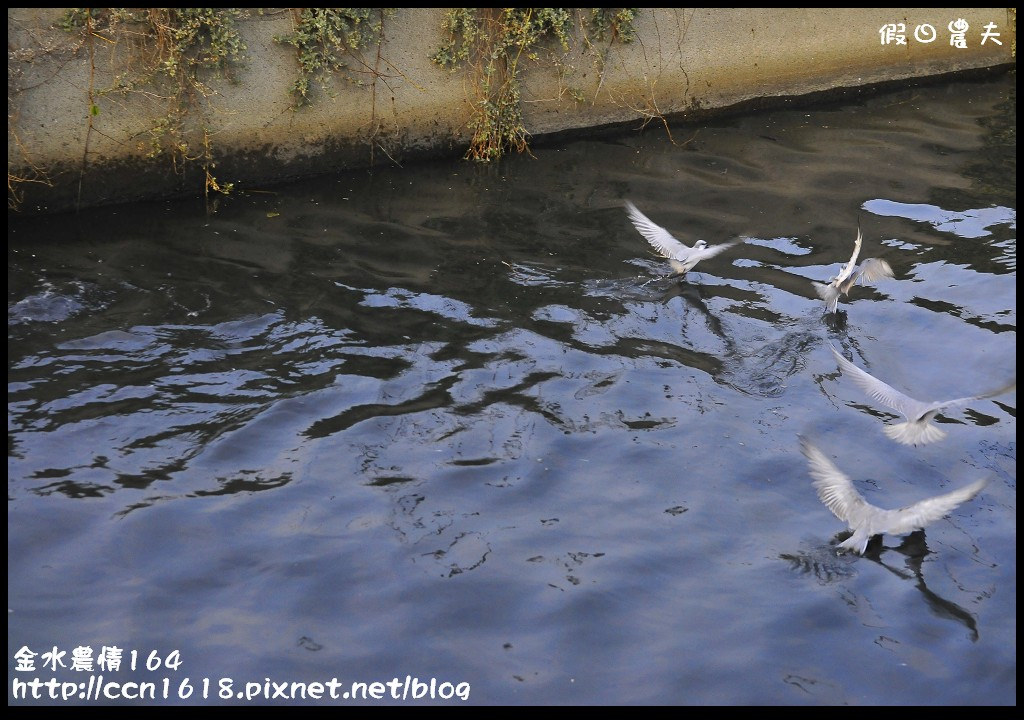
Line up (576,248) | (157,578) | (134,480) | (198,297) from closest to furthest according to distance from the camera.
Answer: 1. (157,578)
2. (134,480)
3. (198,297)
4. (576,248)

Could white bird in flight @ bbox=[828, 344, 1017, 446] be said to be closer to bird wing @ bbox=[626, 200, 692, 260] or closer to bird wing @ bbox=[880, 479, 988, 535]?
bird wing @ bbox=[880, 479, 988, 535]

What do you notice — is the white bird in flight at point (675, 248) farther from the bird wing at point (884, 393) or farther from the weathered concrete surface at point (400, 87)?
the weathered concrete surface at point (400, 87)

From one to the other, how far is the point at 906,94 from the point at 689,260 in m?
5.22

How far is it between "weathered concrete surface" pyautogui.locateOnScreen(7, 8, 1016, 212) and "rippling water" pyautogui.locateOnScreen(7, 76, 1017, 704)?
1.19ft

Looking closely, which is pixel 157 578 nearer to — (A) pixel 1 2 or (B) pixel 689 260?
(B) pixel 689 260

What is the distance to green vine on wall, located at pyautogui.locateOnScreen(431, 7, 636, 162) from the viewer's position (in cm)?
942

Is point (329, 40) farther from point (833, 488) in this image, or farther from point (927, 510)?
point (927, 510)

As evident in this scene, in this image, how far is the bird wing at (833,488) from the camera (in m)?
5.18

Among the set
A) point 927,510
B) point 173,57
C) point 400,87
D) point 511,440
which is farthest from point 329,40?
point 927,510

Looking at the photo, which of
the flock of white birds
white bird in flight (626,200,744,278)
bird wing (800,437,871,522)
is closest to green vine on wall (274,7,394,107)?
white bird in flight (626,200,744,278)

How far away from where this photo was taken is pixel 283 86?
29.2 ft

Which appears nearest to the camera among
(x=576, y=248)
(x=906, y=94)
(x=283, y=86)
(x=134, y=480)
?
(x=134, y=480)

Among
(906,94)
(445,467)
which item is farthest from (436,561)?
(906,94)
